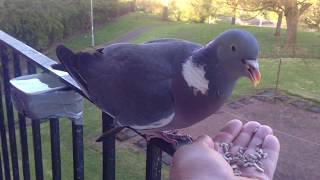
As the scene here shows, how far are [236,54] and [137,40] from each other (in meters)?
13.2

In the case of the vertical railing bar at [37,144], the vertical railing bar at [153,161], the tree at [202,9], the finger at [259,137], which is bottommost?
the tree at [202,9]

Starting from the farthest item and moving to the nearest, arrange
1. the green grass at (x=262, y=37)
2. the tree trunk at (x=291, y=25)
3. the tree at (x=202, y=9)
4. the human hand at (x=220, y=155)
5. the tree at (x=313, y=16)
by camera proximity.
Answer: the tree at (x=202, y=9) < the green grass at (x=262, y=37) < the tree trunk at (x=291, y=25) < the tree at (x=313, y=16) < the human hand at (x=220, y=155)

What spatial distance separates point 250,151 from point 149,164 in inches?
11.7

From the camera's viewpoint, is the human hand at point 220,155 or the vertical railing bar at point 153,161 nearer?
the human hand at point 220,155

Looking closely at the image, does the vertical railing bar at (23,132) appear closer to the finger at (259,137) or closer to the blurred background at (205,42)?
the blurred background at (205,42)

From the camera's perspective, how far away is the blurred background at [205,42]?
6.43 metres

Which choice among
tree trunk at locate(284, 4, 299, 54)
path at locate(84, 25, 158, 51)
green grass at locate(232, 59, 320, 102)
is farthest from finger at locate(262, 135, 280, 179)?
path at locate(84, 25, 158, 51)

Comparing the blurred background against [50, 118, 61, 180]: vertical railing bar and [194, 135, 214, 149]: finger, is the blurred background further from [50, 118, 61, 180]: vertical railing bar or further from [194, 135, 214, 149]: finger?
[194, 135, 214, 149]: finger

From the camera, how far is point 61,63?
1.53 meters

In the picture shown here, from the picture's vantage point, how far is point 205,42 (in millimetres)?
12844

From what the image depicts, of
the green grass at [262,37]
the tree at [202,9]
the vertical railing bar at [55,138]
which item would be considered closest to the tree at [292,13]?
the green grass at [262,37]

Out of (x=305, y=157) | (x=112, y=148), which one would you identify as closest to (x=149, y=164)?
(x=112, y=148)

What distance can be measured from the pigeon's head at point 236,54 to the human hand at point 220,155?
17 cm

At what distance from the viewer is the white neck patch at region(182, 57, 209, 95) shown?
4.43 feet
